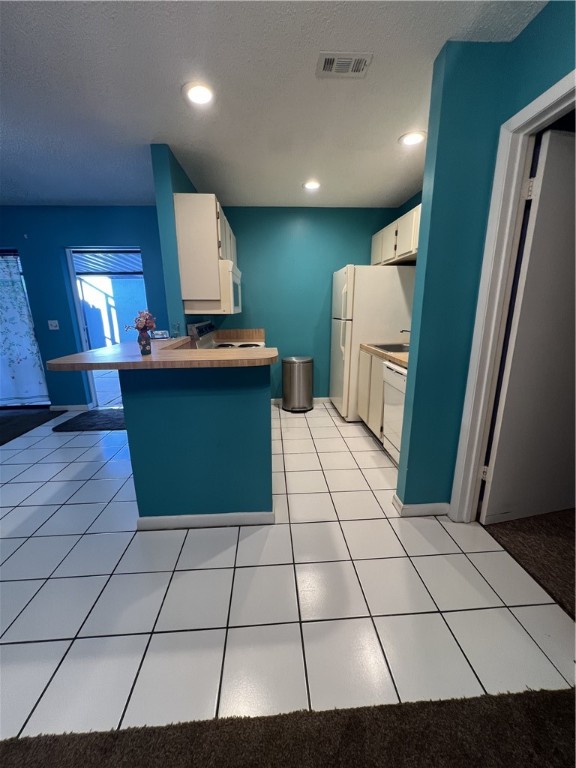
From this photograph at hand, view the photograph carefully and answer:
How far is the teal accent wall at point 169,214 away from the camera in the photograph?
2.20m

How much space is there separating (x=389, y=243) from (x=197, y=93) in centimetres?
219

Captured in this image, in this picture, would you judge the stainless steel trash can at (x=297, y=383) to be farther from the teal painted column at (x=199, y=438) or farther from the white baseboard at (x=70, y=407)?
the white baseboard at (x=70, y=407)

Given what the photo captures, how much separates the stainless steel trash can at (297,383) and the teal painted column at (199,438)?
202cm

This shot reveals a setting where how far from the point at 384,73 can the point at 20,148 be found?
8.76 ft

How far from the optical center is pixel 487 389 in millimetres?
1630

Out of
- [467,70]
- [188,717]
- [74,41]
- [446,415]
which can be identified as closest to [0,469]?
[188,717]

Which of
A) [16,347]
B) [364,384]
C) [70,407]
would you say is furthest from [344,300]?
[16,347]

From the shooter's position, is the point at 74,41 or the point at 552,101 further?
the point at 74,41

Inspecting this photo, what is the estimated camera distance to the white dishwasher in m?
2.21

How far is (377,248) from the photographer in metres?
3.48

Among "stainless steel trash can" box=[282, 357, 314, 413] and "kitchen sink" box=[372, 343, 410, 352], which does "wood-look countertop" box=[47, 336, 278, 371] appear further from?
"stainless steel trash can" box=[282, 357, 314, 413]

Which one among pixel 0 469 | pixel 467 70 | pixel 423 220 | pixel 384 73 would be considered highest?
pixel 384 73

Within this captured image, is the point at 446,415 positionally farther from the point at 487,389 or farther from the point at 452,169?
the point at 452,169

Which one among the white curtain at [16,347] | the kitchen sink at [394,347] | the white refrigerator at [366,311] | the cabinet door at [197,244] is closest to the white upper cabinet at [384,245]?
the white refrigerator at [366,311]
